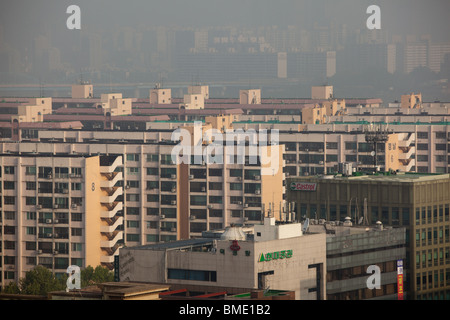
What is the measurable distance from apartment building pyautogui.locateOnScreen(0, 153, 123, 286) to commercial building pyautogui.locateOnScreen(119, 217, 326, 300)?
22.3 m

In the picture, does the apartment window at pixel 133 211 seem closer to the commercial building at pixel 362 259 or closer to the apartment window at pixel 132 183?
the apartment window at pixel 132 183

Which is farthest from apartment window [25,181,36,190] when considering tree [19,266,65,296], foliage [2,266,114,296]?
tree [19,266,65,296]

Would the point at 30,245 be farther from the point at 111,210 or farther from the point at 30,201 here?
the point at 111,210

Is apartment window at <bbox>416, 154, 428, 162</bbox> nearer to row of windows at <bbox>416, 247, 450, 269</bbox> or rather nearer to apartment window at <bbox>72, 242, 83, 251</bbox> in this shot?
apartment window at <bbox>72, 242, 83, 251</bbox>

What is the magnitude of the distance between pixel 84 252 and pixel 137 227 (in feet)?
36.2

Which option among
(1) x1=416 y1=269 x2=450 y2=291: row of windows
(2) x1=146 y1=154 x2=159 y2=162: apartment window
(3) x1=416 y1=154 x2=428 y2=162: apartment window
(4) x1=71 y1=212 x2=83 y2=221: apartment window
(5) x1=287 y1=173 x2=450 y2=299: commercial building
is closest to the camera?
(1) x1=416 y1=269 x2=450 y2=291: row of windows

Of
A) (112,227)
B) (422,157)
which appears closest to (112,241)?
(112,227)

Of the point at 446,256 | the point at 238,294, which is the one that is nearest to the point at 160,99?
the point at 446,256

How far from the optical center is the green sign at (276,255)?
4975cm

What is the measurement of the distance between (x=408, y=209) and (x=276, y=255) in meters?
12.3

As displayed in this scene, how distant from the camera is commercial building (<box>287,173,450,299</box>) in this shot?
60.2 m

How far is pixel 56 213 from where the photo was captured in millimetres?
75875

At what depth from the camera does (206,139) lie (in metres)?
99.3

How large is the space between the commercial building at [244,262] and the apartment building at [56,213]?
22304 mm
